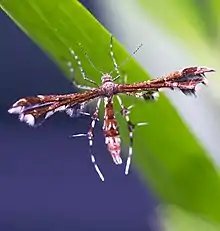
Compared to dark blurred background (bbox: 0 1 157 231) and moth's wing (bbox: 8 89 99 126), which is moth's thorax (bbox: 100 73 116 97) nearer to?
moth's wing (bbox: 8 89 99 126)

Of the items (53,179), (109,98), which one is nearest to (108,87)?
(109,98)

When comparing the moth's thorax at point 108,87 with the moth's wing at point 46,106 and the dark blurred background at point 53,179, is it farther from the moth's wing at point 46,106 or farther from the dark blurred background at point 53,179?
the dark blurred background at point 53,179

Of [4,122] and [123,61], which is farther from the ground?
[4,122]

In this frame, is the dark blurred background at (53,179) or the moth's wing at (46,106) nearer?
the moth's wing at (46,106)

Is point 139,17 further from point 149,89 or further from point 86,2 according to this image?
point 86,2

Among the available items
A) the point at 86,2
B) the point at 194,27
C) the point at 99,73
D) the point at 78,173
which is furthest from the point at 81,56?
the point at 78,173

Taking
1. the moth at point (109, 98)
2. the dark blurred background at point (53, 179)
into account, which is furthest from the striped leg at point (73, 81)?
the dark blurred background at point (53, 179)

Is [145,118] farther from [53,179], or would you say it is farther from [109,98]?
[53,179]

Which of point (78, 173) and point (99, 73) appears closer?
point (99, 73)
